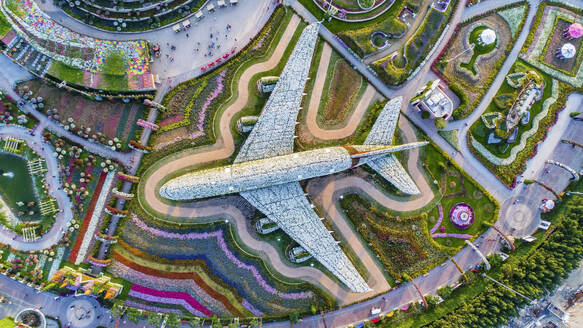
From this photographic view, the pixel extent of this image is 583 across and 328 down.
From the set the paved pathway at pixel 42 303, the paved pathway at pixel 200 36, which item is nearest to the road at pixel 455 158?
the paved pathway at pixel 200 36

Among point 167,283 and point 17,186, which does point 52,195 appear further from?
point 167,283

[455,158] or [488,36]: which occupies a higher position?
[488,36]

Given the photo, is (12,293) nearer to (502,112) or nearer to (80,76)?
(80,76)

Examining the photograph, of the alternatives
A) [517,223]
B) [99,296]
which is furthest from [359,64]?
[99,296]

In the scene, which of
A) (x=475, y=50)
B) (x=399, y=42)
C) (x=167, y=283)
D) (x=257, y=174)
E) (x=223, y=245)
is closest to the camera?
(x=257, y=174)

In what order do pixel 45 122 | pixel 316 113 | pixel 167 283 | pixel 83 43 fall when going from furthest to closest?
pixel 316 113 < pixel 167 283 < pixel 45 122 < pixel 83 43

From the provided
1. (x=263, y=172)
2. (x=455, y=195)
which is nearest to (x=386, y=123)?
(x=455, y=195)

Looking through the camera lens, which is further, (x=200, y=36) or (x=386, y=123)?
(x=200, y=36)
